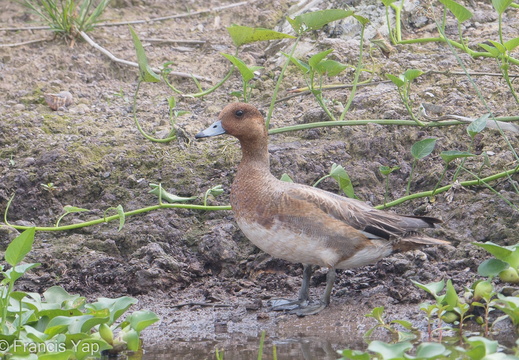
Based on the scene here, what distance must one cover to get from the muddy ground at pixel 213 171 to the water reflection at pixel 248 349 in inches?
0.7

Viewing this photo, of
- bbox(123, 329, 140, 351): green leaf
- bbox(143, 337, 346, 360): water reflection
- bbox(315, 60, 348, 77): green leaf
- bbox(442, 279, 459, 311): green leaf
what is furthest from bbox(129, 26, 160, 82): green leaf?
bbox(442, 279, 459, 311): green leaf

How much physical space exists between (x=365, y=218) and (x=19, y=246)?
6.93 ft

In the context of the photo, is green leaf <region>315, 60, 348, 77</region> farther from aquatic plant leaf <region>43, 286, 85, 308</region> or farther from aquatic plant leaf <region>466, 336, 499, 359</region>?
aquatic plant leaf <region>466, 336, 499, 359</region>

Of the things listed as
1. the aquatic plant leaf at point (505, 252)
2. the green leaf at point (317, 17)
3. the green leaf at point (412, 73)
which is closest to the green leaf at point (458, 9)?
the green leaf at point (412, 73)

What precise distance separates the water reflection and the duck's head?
4.36 ft

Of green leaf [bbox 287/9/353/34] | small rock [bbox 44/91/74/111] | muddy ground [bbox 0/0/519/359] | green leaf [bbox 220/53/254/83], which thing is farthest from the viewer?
small rock [bbox 44/91/74/111]

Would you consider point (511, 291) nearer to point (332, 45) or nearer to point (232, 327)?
point (232, 327)

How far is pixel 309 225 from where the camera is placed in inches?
196

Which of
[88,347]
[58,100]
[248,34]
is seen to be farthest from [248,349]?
[58,100]

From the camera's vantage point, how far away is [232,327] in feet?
16.0

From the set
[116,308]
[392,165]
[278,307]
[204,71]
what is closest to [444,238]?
[392,165]

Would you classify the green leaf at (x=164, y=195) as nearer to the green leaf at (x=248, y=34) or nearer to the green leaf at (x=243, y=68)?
the green leaf at (x=243, y=68)

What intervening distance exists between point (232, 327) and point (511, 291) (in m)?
1.57

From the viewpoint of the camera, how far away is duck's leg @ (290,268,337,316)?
4984 millimetres
